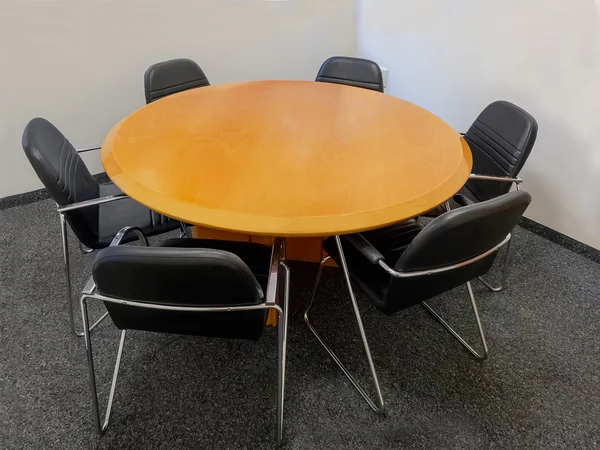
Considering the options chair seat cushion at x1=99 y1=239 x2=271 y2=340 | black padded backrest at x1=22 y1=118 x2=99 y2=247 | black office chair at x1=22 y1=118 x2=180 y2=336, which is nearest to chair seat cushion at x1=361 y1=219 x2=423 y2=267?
chair seat cushion at x1=99 y1=239 x2=271 y2=340

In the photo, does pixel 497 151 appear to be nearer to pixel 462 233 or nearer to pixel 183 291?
pixel 462 233

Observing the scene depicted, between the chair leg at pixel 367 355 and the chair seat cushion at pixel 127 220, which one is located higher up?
the chair seat cushion at pixel 127 220

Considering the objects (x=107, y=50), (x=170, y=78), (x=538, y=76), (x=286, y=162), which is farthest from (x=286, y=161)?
(x=107, y=50)

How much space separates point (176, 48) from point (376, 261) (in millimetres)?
2237

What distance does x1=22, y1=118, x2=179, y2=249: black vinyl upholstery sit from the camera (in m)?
1.50

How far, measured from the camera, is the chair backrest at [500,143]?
1799 mm

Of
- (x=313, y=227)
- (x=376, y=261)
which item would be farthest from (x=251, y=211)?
(x=376, y=261)

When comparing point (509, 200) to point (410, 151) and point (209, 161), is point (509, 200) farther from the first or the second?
point (209, 161)

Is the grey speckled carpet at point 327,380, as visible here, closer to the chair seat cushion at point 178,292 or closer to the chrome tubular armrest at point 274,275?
the chair seat cushion at point 178,292

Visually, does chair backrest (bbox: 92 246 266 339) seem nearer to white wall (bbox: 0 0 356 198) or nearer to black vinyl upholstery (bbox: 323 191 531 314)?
black vinyl upholstery (bbox: 323 191 531 314)

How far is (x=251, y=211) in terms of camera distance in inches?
50.1

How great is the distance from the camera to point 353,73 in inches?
105

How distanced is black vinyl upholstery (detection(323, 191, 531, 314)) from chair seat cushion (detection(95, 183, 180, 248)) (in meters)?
0.70

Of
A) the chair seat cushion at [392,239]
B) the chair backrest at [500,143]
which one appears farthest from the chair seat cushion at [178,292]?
the chair backrest at [500,143]
